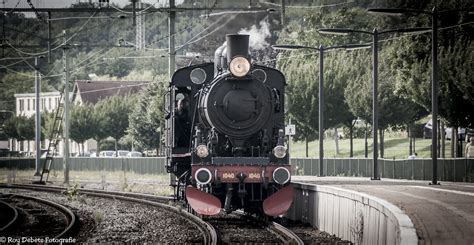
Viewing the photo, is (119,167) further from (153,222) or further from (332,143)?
(153,222)

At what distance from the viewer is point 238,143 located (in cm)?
2817

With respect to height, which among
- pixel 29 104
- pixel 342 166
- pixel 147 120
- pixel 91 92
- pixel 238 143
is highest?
pixel 91 92

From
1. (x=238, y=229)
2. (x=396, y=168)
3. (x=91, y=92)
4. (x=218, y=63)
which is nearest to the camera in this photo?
(x=238, y=229)

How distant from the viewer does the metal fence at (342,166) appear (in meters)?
43.1

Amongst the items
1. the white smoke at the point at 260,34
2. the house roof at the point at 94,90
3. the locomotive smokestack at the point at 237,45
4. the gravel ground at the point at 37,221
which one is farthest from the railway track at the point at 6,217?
the house roof at the point at 94,90

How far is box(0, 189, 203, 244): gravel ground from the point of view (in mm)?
23734

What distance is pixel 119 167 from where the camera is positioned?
72.2 m

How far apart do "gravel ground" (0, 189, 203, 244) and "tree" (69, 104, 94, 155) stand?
191 feet

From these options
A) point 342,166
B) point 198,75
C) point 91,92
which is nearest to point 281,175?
point 198,75

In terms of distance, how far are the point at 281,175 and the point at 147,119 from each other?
172 ft

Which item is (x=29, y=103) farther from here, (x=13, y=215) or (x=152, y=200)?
(x=13, y=215)

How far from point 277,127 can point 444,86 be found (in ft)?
78.6

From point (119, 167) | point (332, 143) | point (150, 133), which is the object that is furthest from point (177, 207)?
point (332, 143)

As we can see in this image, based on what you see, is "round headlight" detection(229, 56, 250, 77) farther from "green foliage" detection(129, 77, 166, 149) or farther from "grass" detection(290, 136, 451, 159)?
"green foliage" detection(129, 77, 166, 149)
